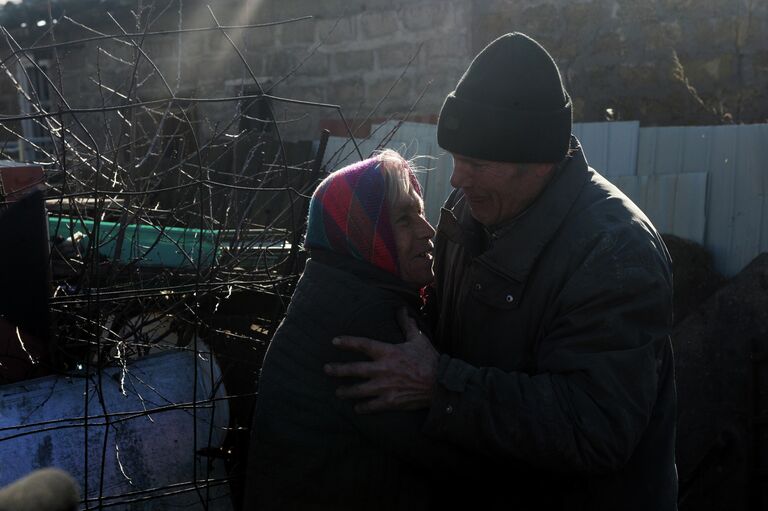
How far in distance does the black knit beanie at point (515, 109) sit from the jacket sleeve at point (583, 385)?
0.31 meters

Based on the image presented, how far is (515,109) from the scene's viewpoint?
205 centimetres

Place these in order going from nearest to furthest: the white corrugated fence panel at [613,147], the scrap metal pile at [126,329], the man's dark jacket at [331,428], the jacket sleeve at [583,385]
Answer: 1. the jacket sleeve at [583,385]
2. the man's dark jacket at [331,428]
3. the scrap metal pile at [126,329]
4. the white corrugated fence panel at [613,147]

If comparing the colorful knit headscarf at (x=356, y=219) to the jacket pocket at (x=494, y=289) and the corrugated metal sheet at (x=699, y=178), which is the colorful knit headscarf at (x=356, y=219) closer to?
the jacket pocket at (x=494, y=289)

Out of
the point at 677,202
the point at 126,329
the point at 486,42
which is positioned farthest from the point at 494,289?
the point at 486,42

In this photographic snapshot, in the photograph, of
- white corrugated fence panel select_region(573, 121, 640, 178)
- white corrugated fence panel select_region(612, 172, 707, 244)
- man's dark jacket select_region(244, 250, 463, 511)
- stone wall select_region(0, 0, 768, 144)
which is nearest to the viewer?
man's dark jacket select_region(244, 250, 463, 511)

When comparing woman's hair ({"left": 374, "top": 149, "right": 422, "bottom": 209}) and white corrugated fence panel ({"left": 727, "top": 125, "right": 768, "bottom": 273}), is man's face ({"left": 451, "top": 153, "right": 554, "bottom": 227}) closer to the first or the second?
woman's hair ({"left": 374, "top": 149, "right": 422, "bottom": 209})

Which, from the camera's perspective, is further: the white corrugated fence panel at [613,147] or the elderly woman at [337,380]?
the white corrugated fence panel at [613,147]

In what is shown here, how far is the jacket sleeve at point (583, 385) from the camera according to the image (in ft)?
5.87

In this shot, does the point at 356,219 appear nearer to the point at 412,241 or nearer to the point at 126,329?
the point at 412,241

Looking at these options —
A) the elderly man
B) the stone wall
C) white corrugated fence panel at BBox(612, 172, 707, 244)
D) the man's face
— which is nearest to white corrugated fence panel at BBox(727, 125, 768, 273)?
white corrugated fence panel at BBox(612, 172, 707, 244)

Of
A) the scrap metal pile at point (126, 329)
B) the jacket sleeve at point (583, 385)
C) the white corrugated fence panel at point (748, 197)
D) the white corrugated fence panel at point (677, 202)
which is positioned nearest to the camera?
the jacket sleeve at point (583, 385)

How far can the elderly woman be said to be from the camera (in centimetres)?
195

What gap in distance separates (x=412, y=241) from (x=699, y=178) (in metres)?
3.52

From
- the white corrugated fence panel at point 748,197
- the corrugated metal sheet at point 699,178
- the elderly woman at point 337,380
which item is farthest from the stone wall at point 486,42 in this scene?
the elderly woman at point 337,380
